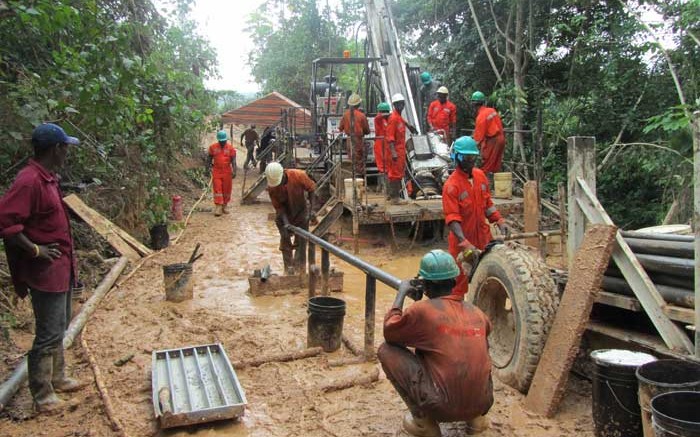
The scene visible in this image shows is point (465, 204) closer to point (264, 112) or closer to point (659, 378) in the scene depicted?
point (659, 378)

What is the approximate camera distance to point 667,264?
11.7ft

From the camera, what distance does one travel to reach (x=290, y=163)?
44.8 ft

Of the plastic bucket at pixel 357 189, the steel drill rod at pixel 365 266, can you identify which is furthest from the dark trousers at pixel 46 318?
the plastic bucket at pixel 357 189

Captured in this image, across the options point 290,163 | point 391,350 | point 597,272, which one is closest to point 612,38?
point 290,163

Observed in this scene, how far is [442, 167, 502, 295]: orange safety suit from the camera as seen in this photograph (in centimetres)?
498

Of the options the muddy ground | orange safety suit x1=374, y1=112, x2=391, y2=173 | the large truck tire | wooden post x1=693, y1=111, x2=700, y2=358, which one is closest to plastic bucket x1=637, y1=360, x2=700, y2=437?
wooden post x1=693, y1=111, x2=700, y2=358

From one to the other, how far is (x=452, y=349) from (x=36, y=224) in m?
2.61

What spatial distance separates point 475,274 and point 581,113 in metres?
8.42

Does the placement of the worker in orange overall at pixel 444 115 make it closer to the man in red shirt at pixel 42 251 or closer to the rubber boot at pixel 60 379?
the man in red shirt at pixel 42 251

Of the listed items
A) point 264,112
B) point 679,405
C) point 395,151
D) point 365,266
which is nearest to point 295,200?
point 395,151

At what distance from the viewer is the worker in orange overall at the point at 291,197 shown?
7.22m

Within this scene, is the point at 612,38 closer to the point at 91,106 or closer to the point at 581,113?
the point at 581,113

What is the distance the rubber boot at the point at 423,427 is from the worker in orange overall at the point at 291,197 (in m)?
3.94

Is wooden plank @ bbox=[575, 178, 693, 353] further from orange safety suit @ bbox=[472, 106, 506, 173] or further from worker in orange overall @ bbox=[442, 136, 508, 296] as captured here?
orange safety suit @ bbox=[472, 106, 506, 173]
